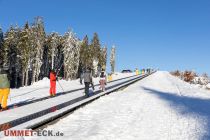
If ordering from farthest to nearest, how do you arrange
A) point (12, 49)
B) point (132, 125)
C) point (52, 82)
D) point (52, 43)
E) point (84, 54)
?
point (84, 54) → point (52, 43) → point (12, 49) → point (52, 82) → point (132, 125)

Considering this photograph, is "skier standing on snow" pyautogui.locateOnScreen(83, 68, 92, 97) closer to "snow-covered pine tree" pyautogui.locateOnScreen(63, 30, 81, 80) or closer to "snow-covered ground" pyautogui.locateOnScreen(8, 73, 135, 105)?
"snow-covered ground" pyautogui.locateOnScreen(8, 73, 135, 105)

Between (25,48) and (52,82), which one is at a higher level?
(25,48)

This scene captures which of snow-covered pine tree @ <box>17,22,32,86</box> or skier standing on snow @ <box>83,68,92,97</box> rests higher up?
snow-covered pine tree @ <box>17,22,32,86</box>

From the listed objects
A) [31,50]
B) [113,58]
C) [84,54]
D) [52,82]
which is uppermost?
[113,58]

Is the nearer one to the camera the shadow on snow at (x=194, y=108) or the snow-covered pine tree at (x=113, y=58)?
the shadow on snow at (x=194, y=108)

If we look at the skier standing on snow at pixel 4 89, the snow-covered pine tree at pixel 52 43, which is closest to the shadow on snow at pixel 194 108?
the skier standing on snow at pixel 4 89

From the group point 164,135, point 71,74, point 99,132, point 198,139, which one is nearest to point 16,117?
point 99,132

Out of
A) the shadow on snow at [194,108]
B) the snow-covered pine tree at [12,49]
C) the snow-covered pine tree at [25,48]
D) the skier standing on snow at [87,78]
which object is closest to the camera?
the shadow on snow at [194,108]

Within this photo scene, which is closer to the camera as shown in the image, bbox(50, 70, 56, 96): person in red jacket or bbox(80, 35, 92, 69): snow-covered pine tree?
bbox(50, 70, 56, 96): person in red jacket

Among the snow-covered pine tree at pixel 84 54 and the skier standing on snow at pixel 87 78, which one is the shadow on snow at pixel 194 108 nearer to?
the skier standing on snow at pixel 87 78

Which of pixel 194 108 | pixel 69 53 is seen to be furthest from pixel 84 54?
pixel 194 108

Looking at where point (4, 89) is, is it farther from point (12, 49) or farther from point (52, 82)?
point (12, 49)

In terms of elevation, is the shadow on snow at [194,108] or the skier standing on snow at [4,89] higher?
the skier standing on snow at [4,89]

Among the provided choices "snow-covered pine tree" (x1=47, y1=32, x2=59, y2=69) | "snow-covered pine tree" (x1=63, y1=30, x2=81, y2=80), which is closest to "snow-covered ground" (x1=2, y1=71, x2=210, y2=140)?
"snow-covered pine tree" (x1=63, y1=30, x2=81, y2=80)
